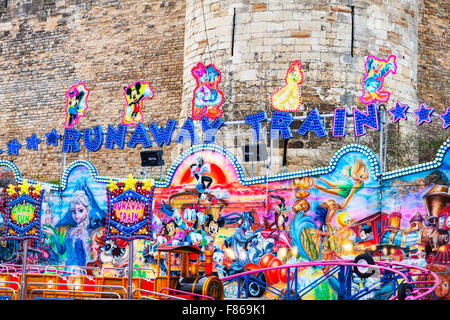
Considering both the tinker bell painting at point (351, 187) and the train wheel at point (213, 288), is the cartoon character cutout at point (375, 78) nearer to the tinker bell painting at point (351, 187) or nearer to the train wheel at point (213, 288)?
the tinker bell painting at point (351, 187)

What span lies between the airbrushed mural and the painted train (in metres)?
0.01

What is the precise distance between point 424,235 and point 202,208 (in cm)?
388

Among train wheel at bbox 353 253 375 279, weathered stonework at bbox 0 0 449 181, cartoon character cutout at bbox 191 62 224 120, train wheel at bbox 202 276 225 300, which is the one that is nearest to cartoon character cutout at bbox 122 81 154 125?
weathered stonework at bbox 0 0 449 181

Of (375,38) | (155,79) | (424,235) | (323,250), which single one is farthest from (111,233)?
(155,79)

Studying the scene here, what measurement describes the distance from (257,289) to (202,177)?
215 centimetres

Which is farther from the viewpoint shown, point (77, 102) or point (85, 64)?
point (85, 64)

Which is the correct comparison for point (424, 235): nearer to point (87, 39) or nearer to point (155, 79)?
point (155, 79)

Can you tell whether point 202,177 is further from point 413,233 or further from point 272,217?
point 413,233

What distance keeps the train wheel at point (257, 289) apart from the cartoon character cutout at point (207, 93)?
347 cm

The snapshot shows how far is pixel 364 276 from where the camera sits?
37.6 ft

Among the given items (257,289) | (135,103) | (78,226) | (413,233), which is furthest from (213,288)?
(135,103)

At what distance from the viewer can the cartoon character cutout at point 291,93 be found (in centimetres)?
1512

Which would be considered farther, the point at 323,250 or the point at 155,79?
the point at 155,79
